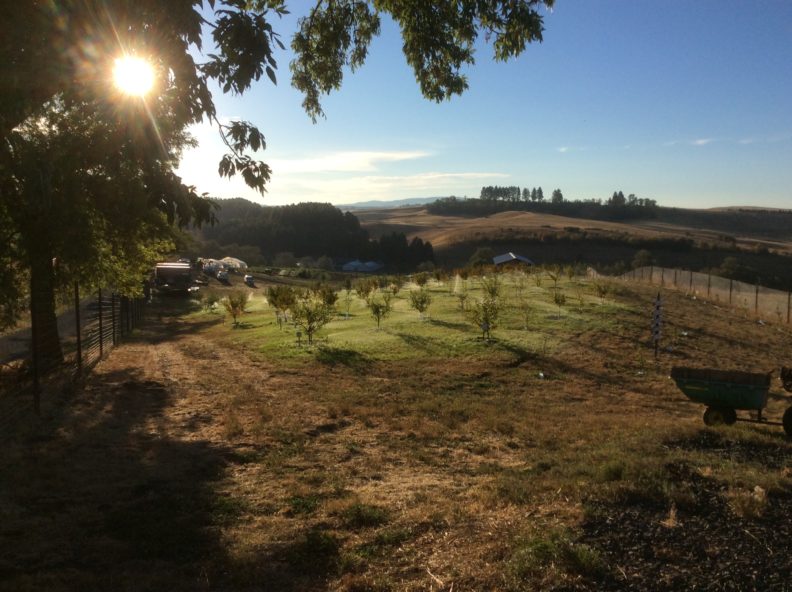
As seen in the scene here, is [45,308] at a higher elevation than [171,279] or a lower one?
higher

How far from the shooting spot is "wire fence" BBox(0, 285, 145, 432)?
9797mm

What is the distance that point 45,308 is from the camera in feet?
43.9

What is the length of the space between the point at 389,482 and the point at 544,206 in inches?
6215

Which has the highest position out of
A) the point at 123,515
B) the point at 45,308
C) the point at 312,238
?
the point at 312,238

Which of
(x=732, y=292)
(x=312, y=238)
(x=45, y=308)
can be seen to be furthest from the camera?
(x=312, y=238)

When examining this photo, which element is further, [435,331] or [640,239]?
[640,239]

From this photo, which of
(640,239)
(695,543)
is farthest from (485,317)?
(640,239)

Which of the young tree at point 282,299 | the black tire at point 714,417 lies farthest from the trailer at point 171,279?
the black tire at point 714,417

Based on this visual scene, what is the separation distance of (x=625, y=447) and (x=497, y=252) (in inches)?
3415

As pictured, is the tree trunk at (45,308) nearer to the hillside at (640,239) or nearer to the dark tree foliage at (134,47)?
the dark tree foliage at (134,47)

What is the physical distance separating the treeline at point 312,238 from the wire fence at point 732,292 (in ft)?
198

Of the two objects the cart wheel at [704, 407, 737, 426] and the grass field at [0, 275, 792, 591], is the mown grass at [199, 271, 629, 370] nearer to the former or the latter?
the grass field at [0, 275, 792, 591]

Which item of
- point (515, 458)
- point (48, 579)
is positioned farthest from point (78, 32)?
point (515, 458)

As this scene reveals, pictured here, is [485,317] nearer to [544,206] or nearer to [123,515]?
[123,515]
